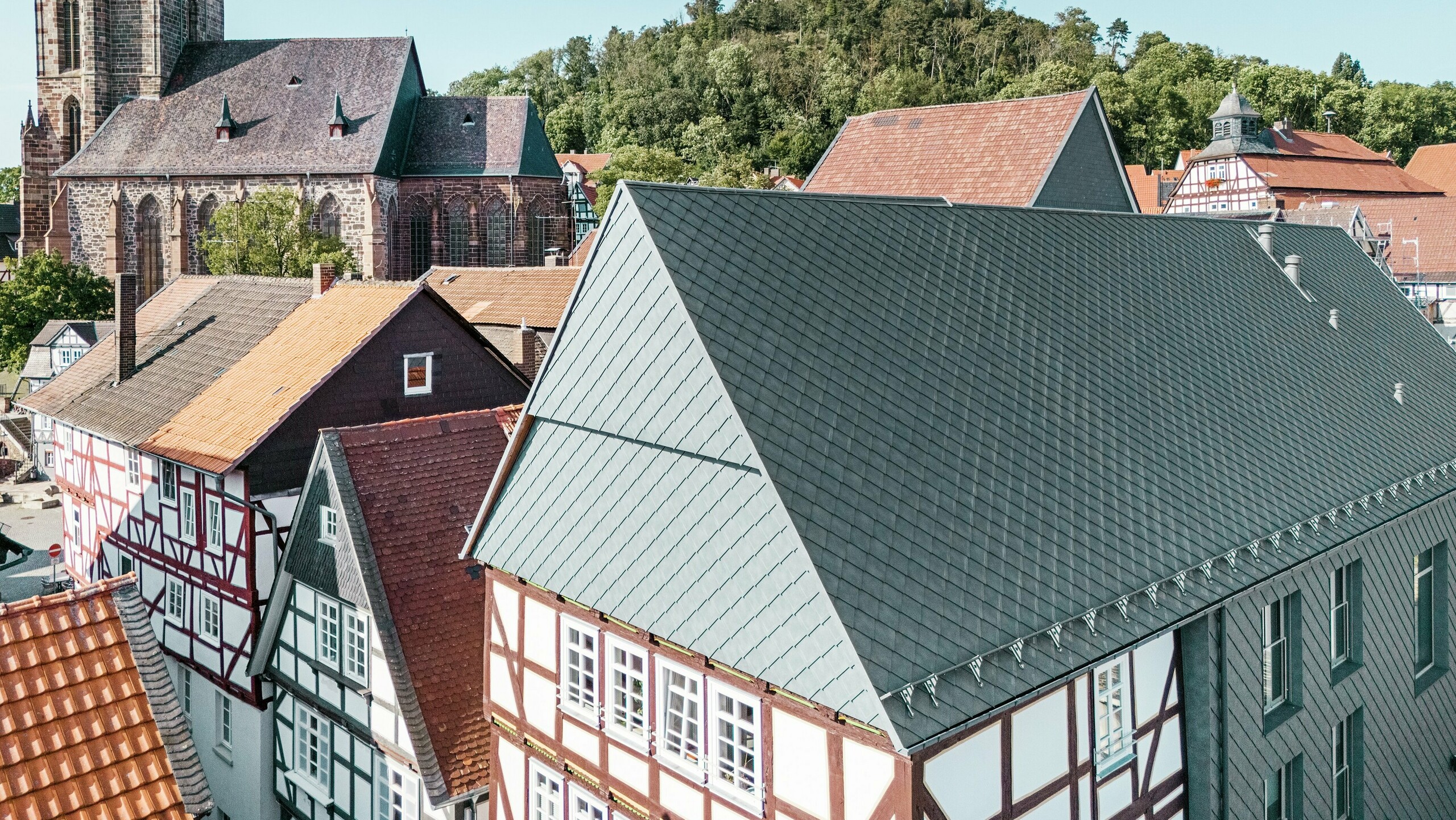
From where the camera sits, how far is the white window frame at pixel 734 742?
904cm

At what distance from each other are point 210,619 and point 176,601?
149 centimetres

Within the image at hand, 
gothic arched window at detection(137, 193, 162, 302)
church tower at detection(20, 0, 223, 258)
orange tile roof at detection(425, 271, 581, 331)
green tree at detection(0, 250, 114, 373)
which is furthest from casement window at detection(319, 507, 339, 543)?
church tower at detection(20, 0, 223, 258)

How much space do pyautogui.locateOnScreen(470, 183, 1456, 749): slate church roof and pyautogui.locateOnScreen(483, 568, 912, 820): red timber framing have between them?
37 centimetres

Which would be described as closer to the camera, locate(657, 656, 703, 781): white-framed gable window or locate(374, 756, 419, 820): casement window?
locate(657, 656, 703, 781): white-framed gable window

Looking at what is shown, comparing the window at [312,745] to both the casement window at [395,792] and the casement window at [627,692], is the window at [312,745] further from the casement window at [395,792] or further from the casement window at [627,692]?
the casement window at [627,692]

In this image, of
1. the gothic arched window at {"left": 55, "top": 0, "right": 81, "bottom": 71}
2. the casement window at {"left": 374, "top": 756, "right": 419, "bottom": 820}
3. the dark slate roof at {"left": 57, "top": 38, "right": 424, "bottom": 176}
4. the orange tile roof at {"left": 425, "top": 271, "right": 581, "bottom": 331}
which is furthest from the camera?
the gothic arched window at {"left": 55, "top": 0, "right": 81, "bottom": 71}

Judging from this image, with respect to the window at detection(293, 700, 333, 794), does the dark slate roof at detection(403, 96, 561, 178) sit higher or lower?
higher

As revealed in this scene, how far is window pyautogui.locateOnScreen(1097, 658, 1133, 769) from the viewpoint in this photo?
998 cm

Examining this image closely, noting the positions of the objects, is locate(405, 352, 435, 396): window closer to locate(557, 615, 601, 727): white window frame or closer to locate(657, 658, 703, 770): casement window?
locate(557, 615, 601, 727): white window frame

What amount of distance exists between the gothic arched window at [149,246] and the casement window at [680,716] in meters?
50.9

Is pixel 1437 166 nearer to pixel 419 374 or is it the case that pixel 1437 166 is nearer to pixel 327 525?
pixel 419 374

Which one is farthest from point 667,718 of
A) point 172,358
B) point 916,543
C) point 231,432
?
point 172,358

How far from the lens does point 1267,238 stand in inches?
727

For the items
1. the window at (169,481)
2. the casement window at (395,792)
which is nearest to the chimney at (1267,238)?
the casement window at (395,792)
